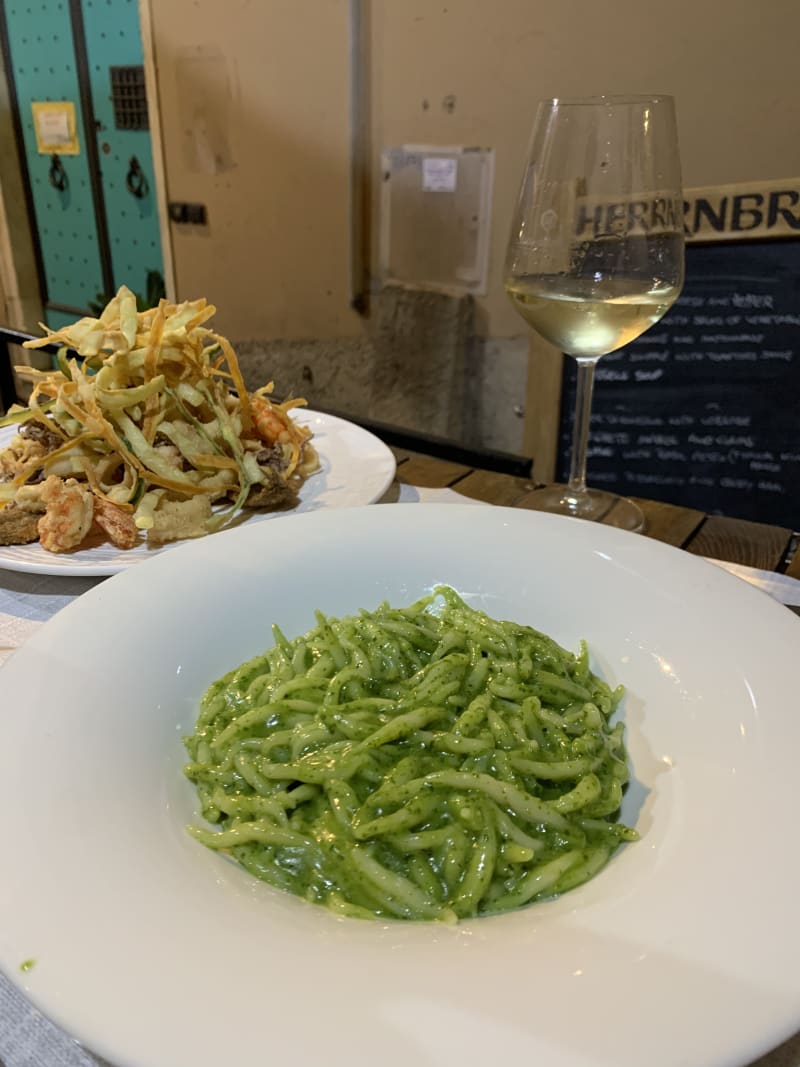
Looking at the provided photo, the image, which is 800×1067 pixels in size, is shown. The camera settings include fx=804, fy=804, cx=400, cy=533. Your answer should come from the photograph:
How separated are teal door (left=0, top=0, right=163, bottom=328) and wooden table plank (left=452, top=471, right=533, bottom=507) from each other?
15.1ft

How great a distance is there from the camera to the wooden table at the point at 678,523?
1430mm

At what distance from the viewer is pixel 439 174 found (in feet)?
13.3

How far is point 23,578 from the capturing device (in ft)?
4.23

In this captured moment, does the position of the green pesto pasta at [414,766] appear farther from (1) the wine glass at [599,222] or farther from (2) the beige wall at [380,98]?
(2) the beige wall at [380,98]

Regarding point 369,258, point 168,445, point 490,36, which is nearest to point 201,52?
point 369,258

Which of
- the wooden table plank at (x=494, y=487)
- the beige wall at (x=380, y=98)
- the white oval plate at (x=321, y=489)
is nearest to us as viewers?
the white oval plate at (x=321, y=489)

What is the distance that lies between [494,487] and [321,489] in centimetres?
41

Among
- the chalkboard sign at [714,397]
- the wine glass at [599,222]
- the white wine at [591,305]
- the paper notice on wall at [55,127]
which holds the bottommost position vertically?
the chalkboard sign at [714,397]

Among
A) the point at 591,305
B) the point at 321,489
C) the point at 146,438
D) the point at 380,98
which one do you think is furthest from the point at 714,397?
the point at 380,98

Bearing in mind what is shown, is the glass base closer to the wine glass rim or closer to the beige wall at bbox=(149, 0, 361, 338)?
the wine glass rim

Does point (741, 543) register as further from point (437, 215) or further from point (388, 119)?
point (388, 119)

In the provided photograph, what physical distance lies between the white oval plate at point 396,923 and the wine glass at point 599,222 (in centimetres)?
52

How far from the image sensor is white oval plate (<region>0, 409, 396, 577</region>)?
1.18 meters

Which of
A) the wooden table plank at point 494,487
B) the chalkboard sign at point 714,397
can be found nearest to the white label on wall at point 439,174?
the chalkboard sign at point 714,397
